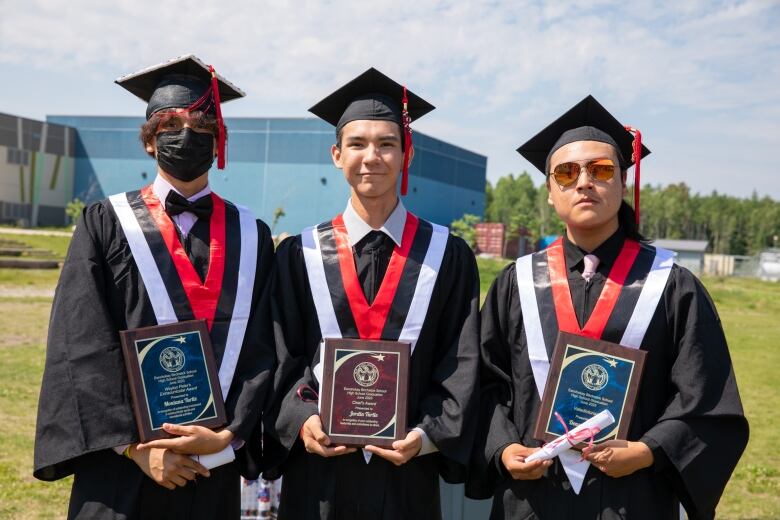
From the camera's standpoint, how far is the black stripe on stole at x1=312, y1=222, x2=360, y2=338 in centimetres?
299

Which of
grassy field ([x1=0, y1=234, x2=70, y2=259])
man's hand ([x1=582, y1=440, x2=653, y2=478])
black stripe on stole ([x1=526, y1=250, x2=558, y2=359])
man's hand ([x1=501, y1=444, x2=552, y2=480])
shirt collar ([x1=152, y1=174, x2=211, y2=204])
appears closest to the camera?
man's hand ([x1=582, y1=440, x2=653, y2=478])

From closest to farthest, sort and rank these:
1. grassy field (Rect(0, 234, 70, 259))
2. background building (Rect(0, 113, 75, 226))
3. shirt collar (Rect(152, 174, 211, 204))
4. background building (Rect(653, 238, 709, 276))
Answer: shirt collar (Rect(152, 174, 211, 204))
grassy field (Rect(0, 234, 70, 259))
background building (Rect(0, 113, 75, 226))
background building (Rect(653, 238, 709, 276))

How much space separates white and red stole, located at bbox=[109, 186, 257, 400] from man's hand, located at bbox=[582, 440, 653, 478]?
149 cm

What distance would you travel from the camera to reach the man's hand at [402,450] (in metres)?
2.76

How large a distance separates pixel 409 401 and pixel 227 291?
2.96 feet

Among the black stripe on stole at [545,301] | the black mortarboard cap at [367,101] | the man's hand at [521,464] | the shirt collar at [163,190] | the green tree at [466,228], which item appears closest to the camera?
the man's hand at [521,464]

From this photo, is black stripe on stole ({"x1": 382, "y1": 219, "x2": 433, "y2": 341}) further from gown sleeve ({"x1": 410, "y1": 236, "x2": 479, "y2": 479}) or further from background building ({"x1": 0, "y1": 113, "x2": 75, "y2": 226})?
background building ({"x1": 0, "y1": 113, "x2": 75, "y2": 226})

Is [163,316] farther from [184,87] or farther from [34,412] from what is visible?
[34,412]

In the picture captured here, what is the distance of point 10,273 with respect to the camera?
20953 millimetres

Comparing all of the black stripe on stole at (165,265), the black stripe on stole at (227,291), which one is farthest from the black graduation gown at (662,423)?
the black stripe on stole at (165,265)

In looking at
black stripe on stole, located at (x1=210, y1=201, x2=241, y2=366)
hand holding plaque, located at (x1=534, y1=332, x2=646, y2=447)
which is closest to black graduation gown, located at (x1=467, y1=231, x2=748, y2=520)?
hand holding plaque, located at (x1=534, y1=332, x2=646, y2=447)

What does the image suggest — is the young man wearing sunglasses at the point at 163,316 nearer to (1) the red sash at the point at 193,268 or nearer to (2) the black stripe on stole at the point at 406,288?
(1) the red sash at the point at 193,268

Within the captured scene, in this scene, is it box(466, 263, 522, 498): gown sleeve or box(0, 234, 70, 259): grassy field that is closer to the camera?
box(466, 263, 522, 498): gown sleeve

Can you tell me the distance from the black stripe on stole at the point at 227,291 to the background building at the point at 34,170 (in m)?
48.4
